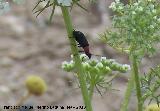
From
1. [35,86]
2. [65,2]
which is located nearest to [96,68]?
[65,2]

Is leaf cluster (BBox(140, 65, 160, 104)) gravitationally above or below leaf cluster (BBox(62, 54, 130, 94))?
below

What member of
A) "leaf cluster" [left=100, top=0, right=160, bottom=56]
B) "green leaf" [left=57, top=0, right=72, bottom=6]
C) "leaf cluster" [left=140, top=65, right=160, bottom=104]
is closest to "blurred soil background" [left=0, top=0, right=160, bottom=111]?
"leaf cluster" [left=140, top=65, right=160, bottom=104]

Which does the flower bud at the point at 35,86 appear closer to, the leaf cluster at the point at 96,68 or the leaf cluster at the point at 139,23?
the leaf cluster at the point at 96,68

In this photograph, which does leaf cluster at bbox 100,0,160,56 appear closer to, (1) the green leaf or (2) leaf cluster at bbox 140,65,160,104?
(2) leaf cluster at bbox 140,65,160,104

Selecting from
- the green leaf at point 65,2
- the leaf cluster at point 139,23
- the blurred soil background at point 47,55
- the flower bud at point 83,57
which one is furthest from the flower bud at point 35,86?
the blurred soil background at point 47,55

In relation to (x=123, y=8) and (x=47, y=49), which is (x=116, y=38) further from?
(x=47, y=49)

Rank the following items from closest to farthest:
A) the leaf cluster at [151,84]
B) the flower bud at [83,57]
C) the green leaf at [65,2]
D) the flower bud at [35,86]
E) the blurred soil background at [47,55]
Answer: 1. the green leaf at [65,2]
2. the leaf cluster at [151,84]
3. the flower bud at [83,57]
4. the flower bud at [35,86]
5. the blurred soil background at [47,55]

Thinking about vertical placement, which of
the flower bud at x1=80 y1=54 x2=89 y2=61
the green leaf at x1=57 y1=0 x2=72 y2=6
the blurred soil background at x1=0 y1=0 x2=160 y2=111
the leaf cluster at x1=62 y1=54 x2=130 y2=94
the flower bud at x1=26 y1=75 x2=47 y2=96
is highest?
the green leaf at x1=57 y1=0 x2=72 y2=6

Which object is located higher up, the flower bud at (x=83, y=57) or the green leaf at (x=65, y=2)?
the green leaf at (x=65, y=2)

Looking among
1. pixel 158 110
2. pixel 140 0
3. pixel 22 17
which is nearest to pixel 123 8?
pixel 140 0
